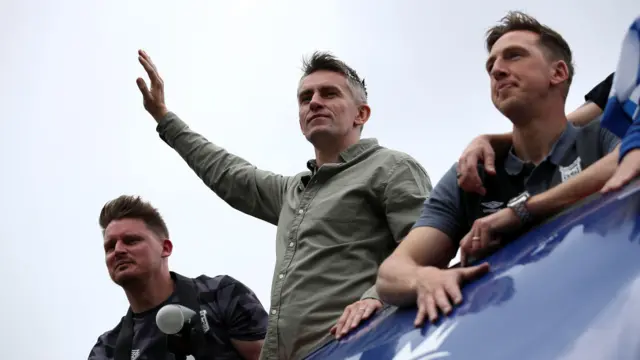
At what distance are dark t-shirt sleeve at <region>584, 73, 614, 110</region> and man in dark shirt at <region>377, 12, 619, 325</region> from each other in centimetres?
14

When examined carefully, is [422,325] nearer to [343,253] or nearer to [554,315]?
[554,315]

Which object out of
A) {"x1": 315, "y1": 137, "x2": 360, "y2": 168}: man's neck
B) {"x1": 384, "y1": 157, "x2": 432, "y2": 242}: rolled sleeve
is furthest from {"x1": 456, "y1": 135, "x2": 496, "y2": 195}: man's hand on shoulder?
{"x1": 315, "y1": 137, "x2": 360, "y2": 168}: man's neck

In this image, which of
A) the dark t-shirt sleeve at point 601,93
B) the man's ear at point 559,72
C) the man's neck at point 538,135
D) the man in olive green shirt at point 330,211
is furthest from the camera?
the man in olive green shirt at point 330,211

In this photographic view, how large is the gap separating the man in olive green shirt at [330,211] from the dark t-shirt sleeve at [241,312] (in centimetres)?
39

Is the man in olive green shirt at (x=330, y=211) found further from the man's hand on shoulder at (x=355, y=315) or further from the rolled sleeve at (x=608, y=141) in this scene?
the rolled sleeve at (x=608, y=141)

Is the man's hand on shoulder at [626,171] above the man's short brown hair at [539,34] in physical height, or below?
below

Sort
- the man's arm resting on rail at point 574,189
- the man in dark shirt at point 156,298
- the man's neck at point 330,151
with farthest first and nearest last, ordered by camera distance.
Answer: the man in dark shirt at point 156,298, the man's neck at point 330,151, the man's arm resting on rail at point 574,189

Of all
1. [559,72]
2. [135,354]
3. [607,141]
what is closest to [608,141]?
[607,141]

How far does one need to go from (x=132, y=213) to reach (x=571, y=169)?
276cm

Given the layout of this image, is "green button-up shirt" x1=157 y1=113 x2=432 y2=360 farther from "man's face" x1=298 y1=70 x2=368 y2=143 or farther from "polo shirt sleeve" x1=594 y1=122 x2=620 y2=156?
"polo shirt sleeve" x1=594 y1=122 x2=620 y2=156

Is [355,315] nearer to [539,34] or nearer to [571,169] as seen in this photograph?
[571,169]

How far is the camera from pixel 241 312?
4.32m

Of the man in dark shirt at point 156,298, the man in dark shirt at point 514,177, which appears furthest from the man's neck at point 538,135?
the man in dark shirt at point 156,298

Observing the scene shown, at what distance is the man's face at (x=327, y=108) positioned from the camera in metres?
4.05
